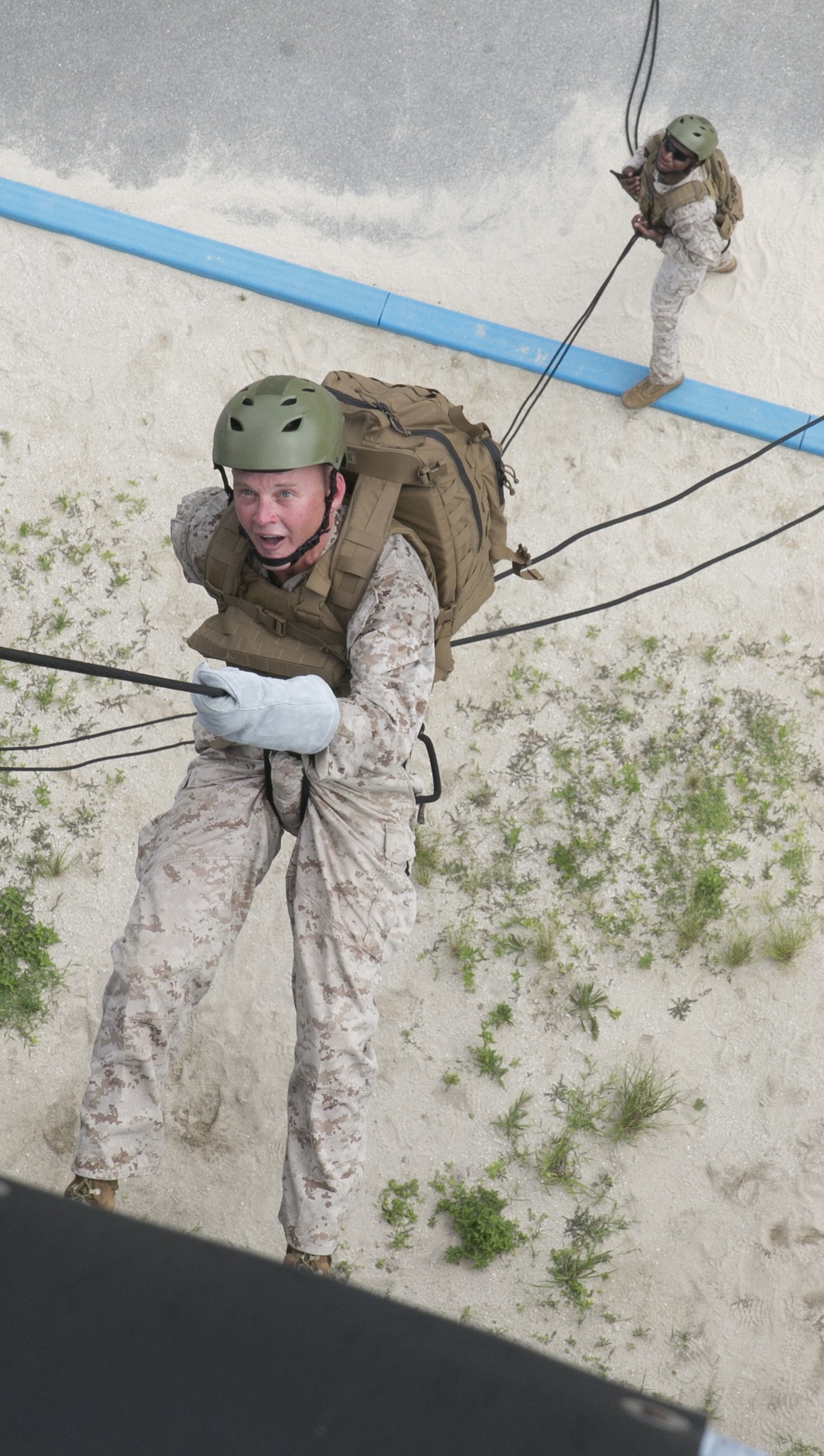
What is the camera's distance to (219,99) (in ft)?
20.7

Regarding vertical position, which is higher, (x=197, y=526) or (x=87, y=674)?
(x=197, y=526)

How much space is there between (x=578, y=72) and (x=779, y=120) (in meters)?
1.11

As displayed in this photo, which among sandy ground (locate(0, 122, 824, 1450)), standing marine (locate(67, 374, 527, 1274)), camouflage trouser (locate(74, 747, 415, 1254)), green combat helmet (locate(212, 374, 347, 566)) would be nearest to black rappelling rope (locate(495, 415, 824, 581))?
sandy ground (locate(0, 122, 824, 1450))

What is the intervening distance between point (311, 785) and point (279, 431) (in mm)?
1027

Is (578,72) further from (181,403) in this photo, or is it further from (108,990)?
(108,990)

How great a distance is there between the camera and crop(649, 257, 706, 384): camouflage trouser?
5.36m

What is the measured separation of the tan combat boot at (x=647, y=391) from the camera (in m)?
5.67

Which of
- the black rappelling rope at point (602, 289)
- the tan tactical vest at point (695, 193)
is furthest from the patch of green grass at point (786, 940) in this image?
the tan tactical vest at point (695, 193)

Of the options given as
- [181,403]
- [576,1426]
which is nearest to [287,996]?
[181,403]

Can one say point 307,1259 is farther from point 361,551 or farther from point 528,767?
point 528,767

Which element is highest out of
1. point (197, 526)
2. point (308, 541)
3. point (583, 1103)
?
point (197, 526)

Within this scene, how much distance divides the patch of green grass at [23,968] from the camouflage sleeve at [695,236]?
161 inches

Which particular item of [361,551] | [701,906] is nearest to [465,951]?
[701,906]

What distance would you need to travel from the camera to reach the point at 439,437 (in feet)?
12.1
